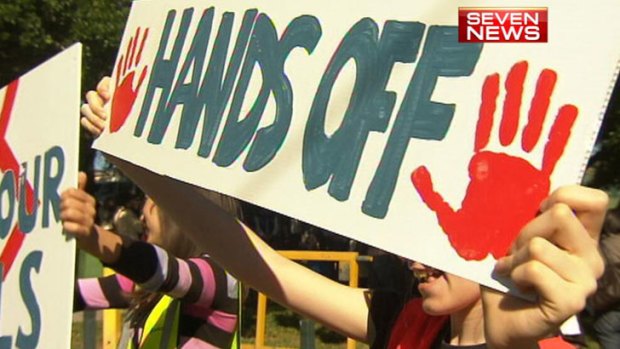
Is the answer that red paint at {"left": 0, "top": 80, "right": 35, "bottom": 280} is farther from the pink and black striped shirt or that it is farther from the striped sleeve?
the striped sleeve

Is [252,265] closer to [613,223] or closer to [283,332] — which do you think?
[613,223]

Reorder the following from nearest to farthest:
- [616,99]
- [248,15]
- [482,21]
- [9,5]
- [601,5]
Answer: [601,5], [482,21], [248,15], [616,99], [9,5]

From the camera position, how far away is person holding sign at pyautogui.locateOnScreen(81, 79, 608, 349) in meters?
1.18

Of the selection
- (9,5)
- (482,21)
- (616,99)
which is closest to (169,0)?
(482,21)

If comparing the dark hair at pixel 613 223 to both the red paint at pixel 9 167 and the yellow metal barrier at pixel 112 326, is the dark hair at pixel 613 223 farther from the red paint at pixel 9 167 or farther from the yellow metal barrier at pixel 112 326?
the red paint at pixel 9 167

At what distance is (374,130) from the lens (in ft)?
4.74

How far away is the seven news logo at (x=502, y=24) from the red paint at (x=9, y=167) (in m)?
1.21

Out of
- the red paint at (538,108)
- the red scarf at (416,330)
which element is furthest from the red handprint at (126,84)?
the red paint at (538,108)

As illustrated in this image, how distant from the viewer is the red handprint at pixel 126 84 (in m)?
2.10

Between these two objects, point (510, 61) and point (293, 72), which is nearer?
point (510, 61)

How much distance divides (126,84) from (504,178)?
111 centimetres

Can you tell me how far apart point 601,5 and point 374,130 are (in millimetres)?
389

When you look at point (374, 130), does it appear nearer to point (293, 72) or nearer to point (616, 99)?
point (293, 72)

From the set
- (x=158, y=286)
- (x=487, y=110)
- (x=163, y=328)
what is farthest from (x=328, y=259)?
(x=487, y=110)
